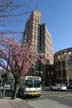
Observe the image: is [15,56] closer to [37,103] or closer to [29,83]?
[29,83]

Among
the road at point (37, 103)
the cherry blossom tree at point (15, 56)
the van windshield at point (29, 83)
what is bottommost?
the road at point (37, 103)

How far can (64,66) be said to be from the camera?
333 ft

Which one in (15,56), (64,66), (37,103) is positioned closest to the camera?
(37,103)

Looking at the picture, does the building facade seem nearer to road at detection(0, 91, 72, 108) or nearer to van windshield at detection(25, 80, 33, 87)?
van windshield at detection(25, 80, 33, 87)

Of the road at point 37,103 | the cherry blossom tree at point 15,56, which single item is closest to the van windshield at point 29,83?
the cherry blossom tree at point 15,56

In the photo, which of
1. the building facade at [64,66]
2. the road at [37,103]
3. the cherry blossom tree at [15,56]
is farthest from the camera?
the building facade at [64,66]

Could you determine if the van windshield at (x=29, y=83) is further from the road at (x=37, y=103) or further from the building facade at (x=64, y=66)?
the building facade at (x=64, y=66)

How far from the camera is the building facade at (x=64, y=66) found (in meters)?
99.5

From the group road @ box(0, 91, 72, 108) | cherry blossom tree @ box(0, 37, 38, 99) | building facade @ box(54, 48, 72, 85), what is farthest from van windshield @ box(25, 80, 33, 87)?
building facade @ box(54, 48, 72, 85)

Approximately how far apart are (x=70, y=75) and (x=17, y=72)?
69.6 metres

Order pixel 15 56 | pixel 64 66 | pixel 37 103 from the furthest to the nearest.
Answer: pixel 64 66, pixel 15 56, pixel 37 103

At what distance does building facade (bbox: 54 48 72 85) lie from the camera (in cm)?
9952

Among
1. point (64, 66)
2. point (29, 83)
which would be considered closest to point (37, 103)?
point (29, 83)

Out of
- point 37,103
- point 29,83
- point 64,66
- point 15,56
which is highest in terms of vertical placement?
point 64,66
